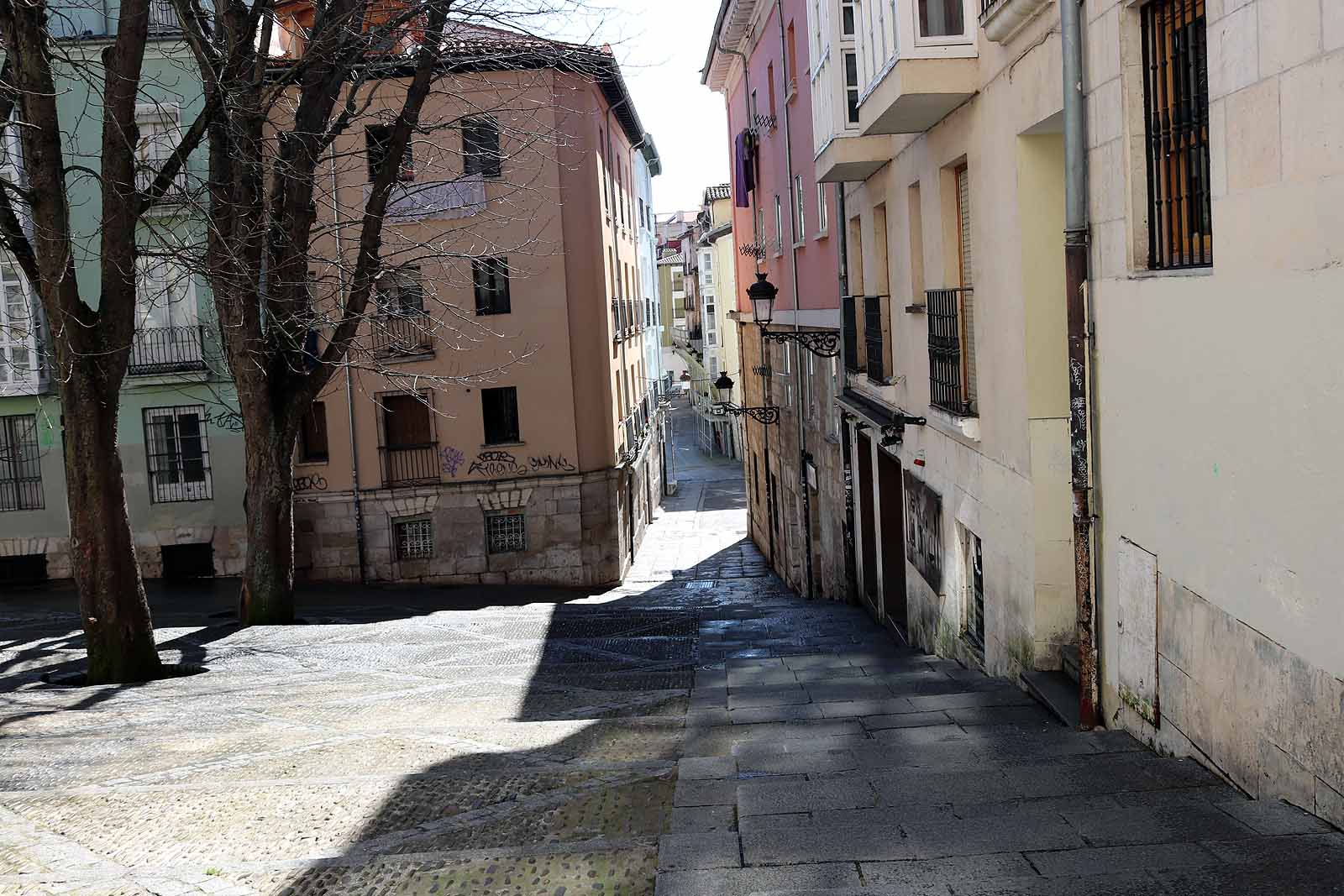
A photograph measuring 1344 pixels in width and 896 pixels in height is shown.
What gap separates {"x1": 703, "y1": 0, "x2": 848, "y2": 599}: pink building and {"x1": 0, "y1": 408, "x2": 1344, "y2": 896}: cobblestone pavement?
291 inches

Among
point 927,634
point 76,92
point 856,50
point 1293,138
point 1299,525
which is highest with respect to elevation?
point 76,92

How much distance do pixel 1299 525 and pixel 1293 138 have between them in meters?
1.41

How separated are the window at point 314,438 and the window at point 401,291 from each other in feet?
8.31

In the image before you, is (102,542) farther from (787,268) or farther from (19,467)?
(19,467)

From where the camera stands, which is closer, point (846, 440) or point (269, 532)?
point (269, 532)

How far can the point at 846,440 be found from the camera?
1708cm

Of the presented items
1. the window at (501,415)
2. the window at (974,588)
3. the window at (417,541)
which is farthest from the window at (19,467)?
the window at (974,588)

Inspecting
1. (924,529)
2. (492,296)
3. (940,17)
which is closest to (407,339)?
(492,296)

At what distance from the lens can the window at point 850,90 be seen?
1296cm

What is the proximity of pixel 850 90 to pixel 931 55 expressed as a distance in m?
3.74

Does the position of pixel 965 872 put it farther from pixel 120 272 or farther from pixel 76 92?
pixel 76 92

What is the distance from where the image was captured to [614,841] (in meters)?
5.29

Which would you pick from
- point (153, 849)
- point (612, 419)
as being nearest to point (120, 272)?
point (153, 849)

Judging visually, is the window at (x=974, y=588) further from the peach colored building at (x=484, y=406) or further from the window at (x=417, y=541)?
the window at (x=417, y=541)
